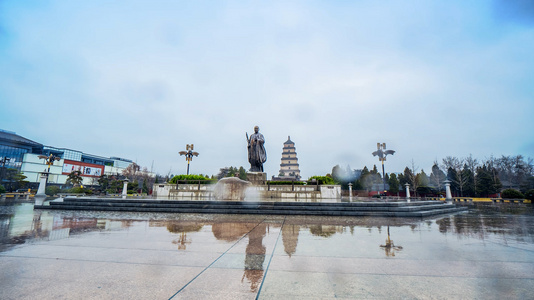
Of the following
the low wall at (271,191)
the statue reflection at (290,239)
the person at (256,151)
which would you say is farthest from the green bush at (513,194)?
the statue reflection at (290,239)

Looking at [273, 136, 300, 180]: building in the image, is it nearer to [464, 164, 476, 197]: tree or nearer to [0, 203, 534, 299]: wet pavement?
Answer: [464, 164, 476, 197]: tree

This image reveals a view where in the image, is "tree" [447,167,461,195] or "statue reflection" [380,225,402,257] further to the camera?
"tree" [447,167,461,195]

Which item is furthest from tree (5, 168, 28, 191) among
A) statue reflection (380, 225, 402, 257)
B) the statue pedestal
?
statue reflection (380, 225, 402, 257)

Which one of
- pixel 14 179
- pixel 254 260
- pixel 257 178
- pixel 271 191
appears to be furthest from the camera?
pixel 14 179

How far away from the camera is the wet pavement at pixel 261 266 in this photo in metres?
2.24

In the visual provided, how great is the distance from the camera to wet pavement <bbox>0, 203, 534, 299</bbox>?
2.24 meters

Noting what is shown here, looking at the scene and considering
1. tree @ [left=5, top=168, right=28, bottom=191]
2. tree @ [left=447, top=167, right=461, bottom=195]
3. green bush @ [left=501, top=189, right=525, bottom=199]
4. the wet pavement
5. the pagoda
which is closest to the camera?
the wet pavement

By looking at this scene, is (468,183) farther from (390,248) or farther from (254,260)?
(254,260)

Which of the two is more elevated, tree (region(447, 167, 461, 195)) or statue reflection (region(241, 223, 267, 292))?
tree (region(447, 167, 461, 195))

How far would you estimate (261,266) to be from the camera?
10.00ft

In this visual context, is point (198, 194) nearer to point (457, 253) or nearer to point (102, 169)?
point (457, 253)

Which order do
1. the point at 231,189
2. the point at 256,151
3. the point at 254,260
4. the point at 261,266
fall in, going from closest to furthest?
the point at 261,266 < the point at 254,260 < the point at 231,189 < the point at 256,151

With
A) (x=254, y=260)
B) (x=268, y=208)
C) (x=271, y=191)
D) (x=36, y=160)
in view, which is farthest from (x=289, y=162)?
(x=254, y=260)

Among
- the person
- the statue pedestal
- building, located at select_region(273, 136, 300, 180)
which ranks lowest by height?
the statue pedestal
